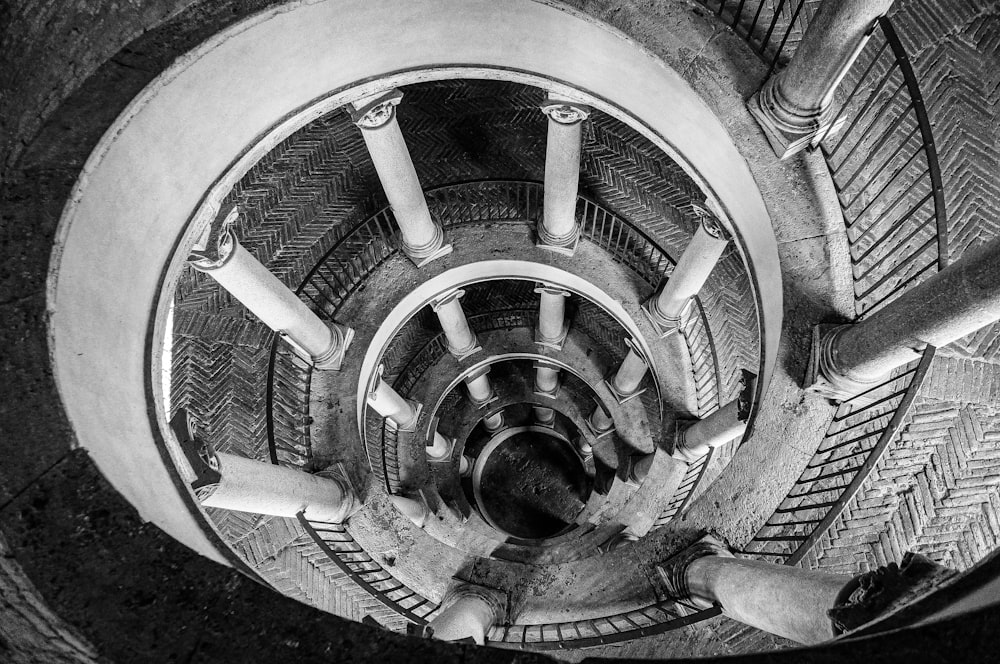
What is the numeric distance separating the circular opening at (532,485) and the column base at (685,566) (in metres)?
10.8

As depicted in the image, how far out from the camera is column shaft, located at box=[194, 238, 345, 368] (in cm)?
727

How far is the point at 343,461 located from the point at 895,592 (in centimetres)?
659

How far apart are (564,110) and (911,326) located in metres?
4.46

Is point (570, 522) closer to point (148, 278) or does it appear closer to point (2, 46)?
point (148, 278)

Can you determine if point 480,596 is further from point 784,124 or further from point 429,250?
point 784,124

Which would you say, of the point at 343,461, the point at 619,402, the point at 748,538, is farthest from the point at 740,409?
the point at 619,402

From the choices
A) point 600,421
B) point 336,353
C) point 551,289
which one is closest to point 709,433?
point 551,289

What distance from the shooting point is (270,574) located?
25.9 ft

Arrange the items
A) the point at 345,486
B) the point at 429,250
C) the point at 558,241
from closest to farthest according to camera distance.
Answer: the point at 345,486 → the point at 429,250 → the point at 558,241

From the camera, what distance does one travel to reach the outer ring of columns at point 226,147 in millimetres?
4801

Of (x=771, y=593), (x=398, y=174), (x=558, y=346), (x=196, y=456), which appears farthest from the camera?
(x=558, y=346)

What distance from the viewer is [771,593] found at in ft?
16.1

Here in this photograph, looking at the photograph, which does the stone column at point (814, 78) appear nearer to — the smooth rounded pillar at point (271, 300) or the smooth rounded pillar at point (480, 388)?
the smooth rounded pillar at point (271, 300)

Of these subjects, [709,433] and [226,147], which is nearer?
[226,147]
